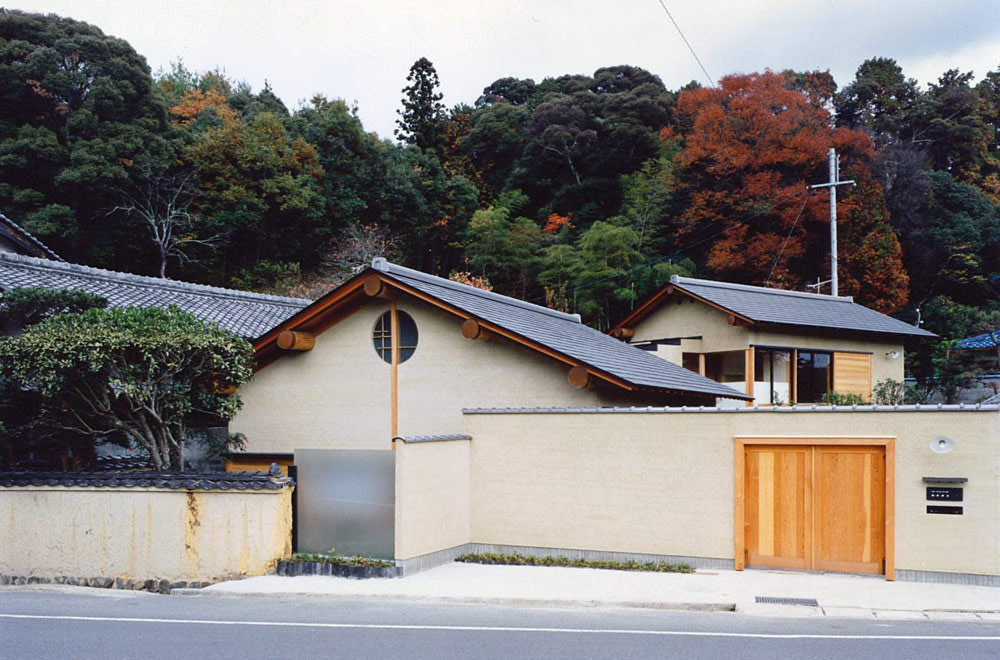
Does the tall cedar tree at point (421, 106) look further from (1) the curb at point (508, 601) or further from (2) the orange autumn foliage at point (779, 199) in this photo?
(1) the curb at point (508, 601)

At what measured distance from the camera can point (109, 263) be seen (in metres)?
35.5

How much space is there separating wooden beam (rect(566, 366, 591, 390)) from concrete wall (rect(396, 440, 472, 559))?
2039 mm

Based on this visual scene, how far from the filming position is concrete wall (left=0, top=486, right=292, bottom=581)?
42.3ft

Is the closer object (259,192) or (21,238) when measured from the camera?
(21,238)

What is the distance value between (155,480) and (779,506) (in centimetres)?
950

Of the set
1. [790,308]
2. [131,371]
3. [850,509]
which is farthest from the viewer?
[790,308]

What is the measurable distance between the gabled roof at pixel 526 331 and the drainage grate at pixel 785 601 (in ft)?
13.8

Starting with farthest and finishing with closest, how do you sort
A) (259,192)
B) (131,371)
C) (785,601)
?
(259,192) → (131,371) → (785,601)

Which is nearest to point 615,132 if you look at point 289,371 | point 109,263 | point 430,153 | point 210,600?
point 430,153

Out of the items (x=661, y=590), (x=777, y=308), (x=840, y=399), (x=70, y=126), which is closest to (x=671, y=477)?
(x=661, y=590)

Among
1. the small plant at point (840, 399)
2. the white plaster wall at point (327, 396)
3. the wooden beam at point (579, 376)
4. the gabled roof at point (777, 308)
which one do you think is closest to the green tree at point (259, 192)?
the gabled roof at point (777, 308)

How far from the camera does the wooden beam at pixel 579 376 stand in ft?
46.2

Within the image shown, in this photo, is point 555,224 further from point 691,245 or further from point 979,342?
point 979,342

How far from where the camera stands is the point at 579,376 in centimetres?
1411
